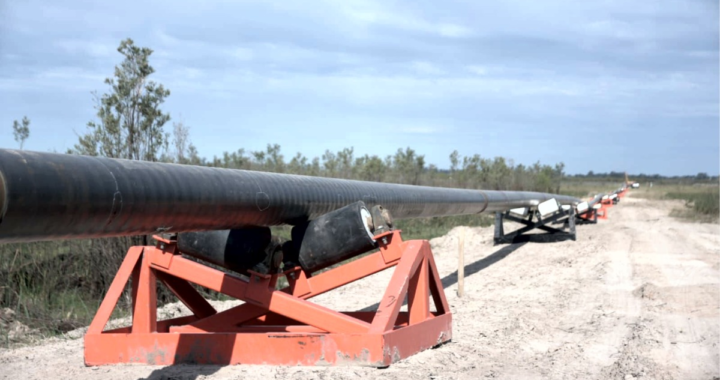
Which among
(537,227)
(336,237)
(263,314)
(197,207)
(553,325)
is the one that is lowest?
(553,325)

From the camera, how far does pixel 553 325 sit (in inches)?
296

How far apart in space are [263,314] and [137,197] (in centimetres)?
235

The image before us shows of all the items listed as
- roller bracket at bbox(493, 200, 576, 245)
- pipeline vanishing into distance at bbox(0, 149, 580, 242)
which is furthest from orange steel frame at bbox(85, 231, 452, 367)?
roller bracket at bbox(493, 200, 576, 245)

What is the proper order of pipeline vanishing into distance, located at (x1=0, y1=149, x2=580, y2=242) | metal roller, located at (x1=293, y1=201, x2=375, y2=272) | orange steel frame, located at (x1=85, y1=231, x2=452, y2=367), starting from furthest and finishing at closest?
metal roller, located at (x1=293, y1=201, x2=375, y2=272) → orange steel frame, located at (x1=85, y1=231, x2=452, y2=367) → pipeline vanishing into distance, located at (x1=0, y1=149, x2=580, y2=242)

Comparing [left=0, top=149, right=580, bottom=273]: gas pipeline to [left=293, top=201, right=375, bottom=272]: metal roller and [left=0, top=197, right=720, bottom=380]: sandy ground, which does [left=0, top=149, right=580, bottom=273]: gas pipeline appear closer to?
[left=293, top=201, right=375, bottom=272]: metal roller

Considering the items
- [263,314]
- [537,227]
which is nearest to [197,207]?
[263,314]

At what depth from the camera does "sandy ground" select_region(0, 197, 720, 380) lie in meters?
5.20

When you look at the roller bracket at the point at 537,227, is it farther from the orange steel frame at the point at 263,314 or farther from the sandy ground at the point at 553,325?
the orange steel frame at the point at 263,314

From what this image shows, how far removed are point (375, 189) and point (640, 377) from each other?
2829mm

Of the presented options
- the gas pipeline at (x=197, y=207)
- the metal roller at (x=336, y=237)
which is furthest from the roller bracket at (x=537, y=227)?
the metal roller at (x=336, y=237)

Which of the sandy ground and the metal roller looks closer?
the sandy ground

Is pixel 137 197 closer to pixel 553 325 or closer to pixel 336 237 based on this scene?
pixel 336 237

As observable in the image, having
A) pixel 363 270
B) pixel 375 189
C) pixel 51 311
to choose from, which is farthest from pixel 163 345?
pixel 51 311

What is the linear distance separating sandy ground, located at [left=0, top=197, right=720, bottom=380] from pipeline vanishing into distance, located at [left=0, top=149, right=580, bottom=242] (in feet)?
3.93
